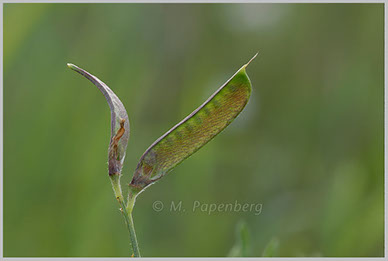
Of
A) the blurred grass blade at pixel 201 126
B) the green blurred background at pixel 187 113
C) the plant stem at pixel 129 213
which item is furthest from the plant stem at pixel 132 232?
the green blurred background at pixel 187 113

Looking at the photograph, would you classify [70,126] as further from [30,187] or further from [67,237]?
[67,237]

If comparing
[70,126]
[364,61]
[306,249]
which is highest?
[364,61]

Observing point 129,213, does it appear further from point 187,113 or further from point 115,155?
point 187,113

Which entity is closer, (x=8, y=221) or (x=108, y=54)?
(x=8, y=221)

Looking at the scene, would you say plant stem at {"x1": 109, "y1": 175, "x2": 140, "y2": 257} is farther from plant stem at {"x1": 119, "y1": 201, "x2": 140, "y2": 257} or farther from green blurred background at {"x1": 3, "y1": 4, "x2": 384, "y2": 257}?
green blurred background at {"x1": 3, "y1": 4, "x2": 384, "y2": 257}

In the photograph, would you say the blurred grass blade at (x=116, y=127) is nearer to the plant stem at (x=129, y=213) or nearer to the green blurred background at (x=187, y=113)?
the plant stem at (x=129, y=213)

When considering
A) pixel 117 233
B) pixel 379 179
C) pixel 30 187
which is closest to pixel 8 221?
pixel 30 187

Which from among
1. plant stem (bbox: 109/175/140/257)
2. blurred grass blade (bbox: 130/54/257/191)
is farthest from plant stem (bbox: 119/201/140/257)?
blurred grass blade (bbox: 130/54/257/191)
